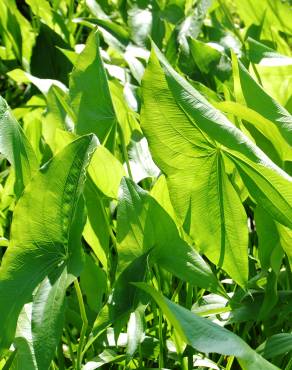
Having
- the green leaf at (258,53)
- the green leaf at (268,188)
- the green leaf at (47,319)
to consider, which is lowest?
the green leaf at (47,319)

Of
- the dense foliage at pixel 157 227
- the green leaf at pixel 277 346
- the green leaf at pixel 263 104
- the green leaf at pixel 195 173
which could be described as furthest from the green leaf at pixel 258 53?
the green leaf at pixel 277 346

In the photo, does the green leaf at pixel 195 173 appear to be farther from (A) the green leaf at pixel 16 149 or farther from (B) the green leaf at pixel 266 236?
(A) the green leaf at pixel 16 149

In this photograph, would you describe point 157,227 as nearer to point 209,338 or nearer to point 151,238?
point 151,238

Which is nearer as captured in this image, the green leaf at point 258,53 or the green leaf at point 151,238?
the green leaf at point 151,238

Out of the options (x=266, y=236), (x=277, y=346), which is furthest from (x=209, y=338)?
(x=266, y=236)

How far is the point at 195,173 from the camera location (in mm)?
791

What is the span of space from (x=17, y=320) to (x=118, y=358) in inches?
5.9

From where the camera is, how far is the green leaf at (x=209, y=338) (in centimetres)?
60

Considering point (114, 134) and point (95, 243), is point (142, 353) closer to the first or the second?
point (95, 243)

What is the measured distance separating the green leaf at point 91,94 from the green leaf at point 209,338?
1.12 feet

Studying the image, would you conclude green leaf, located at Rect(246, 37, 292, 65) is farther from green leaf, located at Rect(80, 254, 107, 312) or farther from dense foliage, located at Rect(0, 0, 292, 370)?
green leaf, located at Rect(80, 254, 107, 312)

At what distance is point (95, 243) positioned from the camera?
886 millimetres

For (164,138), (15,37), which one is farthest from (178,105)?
(15,37)

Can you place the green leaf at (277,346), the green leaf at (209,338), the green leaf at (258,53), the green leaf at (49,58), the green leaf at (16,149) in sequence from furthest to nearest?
the green leaf at (49,58) < the green leaf at (258,53) < the green leaf at (16,149) < the green leaf at (277,346) < the green leaf at (209,338)
